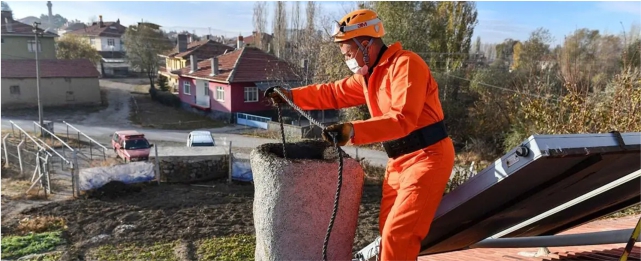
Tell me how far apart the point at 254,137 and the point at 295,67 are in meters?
5.68

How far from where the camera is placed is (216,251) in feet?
36.6

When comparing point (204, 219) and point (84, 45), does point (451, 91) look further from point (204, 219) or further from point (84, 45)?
point (84, 45)

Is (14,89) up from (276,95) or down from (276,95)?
down

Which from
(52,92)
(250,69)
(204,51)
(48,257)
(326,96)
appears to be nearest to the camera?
(326,96)

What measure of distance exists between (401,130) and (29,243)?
11.8 meters

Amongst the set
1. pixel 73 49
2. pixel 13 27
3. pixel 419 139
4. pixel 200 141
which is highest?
pixel 13 27

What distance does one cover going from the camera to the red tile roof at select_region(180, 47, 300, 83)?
30.4m

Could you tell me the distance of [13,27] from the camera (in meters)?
40.4

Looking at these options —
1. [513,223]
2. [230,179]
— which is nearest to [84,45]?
[230,179]

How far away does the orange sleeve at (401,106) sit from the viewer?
2.57m

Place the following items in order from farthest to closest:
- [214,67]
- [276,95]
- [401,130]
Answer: [214,67] → [276,95] → [401,130]

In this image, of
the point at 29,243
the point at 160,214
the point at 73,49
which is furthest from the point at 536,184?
the point at 73,49

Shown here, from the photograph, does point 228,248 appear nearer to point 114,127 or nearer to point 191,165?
point 191,165

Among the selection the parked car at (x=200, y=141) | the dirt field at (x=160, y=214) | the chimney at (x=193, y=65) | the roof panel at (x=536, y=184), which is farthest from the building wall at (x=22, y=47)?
the roof panel at (x=536, y=184)
